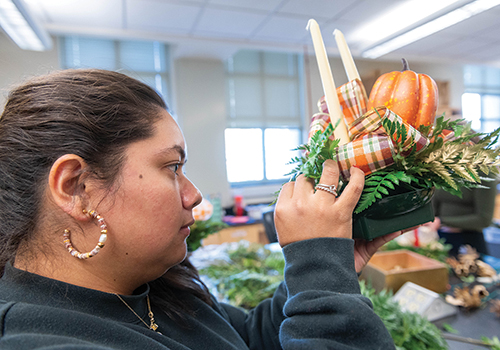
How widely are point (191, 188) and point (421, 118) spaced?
1.64 feet

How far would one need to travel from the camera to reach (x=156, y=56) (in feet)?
15.1

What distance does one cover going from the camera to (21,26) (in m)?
2.57

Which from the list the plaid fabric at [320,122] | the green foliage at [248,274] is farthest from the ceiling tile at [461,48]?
the plaid fabric at [320,122]

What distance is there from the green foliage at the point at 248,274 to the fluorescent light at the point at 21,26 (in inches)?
90.6

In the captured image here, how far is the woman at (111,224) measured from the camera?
498 mm

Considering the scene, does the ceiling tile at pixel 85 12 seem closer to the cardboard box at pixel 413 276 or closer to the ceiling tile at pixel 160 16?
the ceiling tile at pixel 160 16

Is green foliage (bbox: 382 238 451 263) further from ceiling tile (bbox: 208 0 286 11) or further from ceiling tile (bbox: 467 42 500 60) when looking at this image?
ceiling tile (bbox: 467 42 500 60)

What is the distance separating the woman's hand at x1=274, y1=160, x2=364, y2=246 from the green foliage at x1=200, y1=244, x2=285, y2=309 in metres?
1.05

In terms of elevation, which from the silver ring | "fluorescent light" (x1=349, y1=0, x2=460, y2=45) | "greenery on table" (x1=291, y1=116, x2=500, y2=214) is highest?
"fluorescent light" (x1=349, y1=0, x2=460, y2=45)

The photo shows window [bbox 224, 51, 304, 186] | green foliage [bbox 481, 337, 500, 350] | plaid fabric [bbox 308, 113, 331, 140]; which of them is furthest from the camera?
window [bbox 224, 51, 304, 186]

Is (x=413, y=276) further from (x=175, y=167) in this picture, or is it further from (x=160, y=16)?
(x=160, y=16)

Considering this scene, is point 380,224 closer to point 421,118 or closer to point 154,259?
point 421,118

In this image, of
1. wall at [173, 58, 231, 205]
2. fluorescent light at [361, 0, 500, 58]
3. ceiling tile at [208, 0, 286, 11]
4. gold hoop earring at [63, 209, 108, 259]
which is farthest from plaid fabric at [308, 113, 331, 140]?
wall at [173, 58, 231, 205]

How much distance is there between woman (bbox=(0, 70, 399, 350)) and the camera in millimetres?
498
